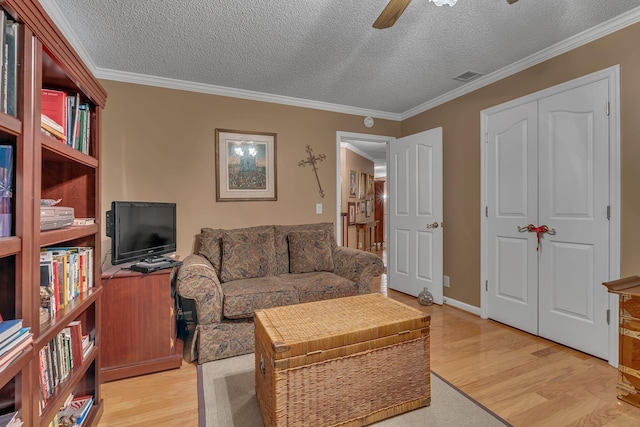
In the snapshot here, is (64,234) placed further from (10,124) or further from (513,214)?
(513,214)

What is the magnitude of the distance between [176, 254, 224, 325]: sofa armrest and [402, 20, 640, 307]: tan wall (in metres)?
2.56

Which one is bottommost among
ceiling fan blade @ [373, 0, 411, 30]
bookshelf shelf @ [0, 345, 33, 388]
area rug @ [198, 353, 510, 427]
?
area rug @ [198, 353, 510, 427]

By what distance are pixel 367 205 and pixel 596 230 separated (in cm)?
571

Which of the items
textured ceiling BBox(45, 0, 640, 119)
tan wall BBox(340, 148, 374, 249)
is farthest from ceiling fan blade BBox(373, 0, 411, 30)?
tan wall BBox(340, 148, 374, 249)

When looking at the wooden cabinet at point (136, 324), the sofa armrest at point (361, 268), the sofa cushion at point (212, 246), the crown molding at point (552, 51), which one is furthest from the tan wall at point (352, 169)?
the wooden cabinet at point (136, 324)

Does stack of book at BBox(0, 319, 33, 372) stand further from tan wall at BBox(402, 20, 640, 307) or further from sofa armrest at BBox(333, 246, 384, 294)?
tan wall at BBox(402, 20, 640, 307)

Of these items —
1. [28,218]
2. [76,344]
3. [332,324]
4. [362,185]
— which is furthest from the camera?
[362,185]

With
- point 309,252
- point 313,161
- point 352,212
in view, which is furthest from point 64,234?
point 352,212

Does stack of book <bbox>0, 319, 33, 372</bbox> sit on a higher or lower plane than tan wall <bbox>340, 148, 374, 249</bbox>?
lower

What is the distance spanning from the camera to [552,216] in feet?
8.32

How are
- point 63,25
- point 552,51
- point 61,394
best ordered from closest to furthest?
1. point 61,394
2. point 63,25
3. point 552,51

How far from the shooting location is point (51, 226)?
3.95ft

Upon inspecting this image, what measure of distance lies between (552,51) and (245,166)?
9.68 ft

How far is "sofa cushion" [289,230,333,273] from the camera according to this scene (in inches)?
121
